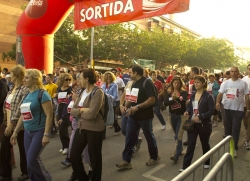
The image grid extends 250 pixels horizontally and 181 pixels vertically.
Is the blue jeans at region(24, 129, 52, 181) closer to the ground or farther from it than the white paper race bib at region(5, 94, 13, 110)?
closer to the ground

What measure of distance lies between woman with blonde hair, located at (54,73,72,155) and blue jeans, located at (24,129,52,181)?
1.73 m

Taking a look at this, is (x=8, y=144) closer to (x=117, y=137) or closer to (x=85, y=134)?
(x=85, y=134)

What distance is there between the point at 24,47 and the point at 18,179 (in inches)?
214

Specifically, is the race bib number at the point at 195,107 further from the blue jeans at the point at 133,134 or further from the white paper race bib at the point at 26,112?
the white paper race bib at the point at 26,112

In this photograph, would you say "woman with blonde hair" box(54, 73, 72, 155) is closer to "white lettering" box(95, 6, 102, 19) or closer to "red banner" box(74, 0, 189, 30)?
"red banner" box(74, 0, 189, 30)

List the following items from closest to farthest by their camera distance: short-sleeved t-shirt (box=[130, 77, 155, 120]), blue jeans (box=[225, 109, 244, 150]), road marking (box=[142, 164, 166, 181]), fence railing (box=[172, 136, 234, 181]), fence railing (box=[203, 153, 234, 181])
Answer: fence railing (box=[172, 136, 234, 181]) → fence railing (box=[203, 153, 234, 181]) → road marking (box=[142, 164, 166, 181]) → short-sleeved t-shirt (box=[130, 77, 155, 120]) → blue jeans (box=[225, 109, 244, 150])

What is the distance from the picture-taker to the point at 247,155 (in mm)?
5555

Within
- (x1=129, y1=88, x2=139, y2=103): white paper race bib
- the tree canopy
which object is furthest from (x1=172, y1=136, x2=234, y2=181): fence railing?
the tree canopy

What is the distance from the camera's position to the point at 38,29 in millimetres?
8297

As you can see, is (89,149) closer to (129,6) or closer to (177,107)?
(177,107)

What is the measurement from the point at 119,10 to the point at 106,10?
52 centimetres

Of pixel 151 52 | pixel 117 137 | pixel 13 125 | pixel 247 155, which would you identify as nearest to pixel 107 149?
pixel 117 137

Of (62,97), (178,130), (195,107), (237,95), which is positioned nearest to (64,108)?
(62,97)

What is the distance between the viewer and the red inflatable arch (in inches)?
323
